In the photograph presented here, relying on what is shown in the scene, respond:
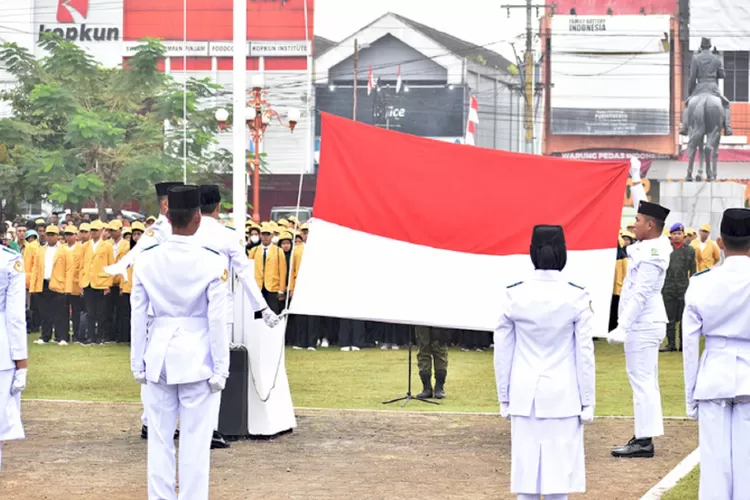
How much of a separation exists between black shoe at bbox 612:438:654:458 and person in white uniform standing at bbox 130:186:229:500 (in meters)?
4.01

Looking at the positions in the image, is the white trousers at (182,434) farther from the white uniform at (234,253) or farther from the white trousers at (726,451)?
the white trousers at (726,451)

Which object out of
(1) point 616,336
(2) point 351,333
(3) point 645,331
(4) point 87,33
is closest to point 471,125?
(2) point 351,333

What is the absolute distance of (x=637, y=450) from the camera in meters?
10.1

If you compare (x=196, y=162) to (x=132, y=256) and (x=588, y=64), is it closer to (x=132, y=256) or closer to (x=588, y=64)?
(x=588, y=64)

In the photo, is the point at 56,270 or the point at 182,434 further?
the point at 56,270

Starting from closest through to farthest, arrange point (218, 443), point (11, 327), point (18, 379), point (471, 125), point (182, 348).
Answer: point (182, 348) < point (11, 327) < point (18, 379) < point (218, 443) < point (471, 125)

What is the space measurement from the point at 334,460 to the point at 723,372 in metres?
3.75

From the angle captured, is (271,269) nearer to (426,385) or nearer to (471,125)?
(471,125)

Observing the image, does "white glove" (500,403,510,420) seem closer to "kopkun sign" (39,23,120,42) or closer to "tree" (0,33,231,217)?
"tree" (0,33,231,217)

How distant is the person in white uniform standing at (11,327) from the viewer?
27.7 feet

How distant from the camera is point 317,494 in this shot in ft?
28.0

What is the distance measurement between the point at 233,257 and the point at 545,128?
50.9 m

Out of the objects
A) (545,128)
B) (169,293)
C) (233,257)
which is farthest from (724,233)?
(545,128)

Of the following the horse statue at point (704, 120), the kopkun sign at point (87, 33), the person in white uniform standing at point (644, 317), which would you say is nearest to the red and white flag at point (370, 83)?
the kopkun sign at point (87, 33)
